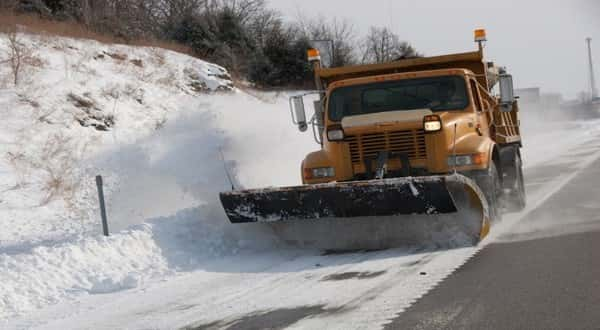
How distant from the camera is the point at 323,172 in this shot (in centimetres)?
916

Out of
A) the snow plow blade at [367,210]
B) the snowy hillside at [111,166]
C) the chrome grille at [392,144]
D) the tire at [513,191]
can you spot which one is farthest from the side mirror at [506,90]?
the snowy hillside at [111,166]

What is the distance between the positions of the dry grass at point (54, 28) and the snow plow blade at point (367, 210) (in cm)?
1322

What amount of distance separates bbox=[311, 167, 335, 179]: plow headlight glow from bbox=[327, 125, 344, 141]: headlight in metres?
0.39

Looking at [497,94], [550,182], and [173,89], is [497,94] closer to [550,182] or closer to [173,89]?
[550,182]

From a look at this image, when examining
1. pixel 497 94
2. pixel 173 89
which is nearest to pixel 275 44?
pixel 173 89

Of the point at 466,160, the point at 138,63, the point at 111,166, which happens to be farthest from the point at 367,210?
the point at 138,63

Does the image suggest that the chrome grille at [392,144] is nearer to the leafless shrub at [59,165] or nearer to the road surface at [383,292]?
the road surface at [383,292]

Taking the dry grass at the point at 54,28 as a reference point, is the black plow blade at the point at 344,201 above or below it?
below

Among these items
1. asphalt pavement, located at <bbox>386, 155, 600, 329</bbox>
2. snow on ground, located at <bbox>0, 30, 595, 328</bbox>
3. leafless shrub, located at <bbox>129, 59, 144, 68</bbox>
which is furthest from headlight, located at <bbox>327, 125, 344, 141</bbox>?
leafless shrub, located at <bbox>129, 59, 144, 68</bbox>

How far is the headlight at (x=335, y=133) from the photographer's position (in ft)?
29.5

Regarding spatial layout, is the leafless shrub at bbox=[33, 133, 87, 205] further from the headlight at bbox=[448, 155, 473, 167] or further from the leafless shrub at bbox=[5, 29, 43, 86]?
the headlight at bbox=[448, 155, 473, 167]

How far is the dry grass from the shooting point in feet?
66.8

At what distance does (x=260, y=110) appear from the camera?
1647 centimetres

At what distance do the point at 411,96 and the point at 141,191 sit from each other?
19.8 feet
